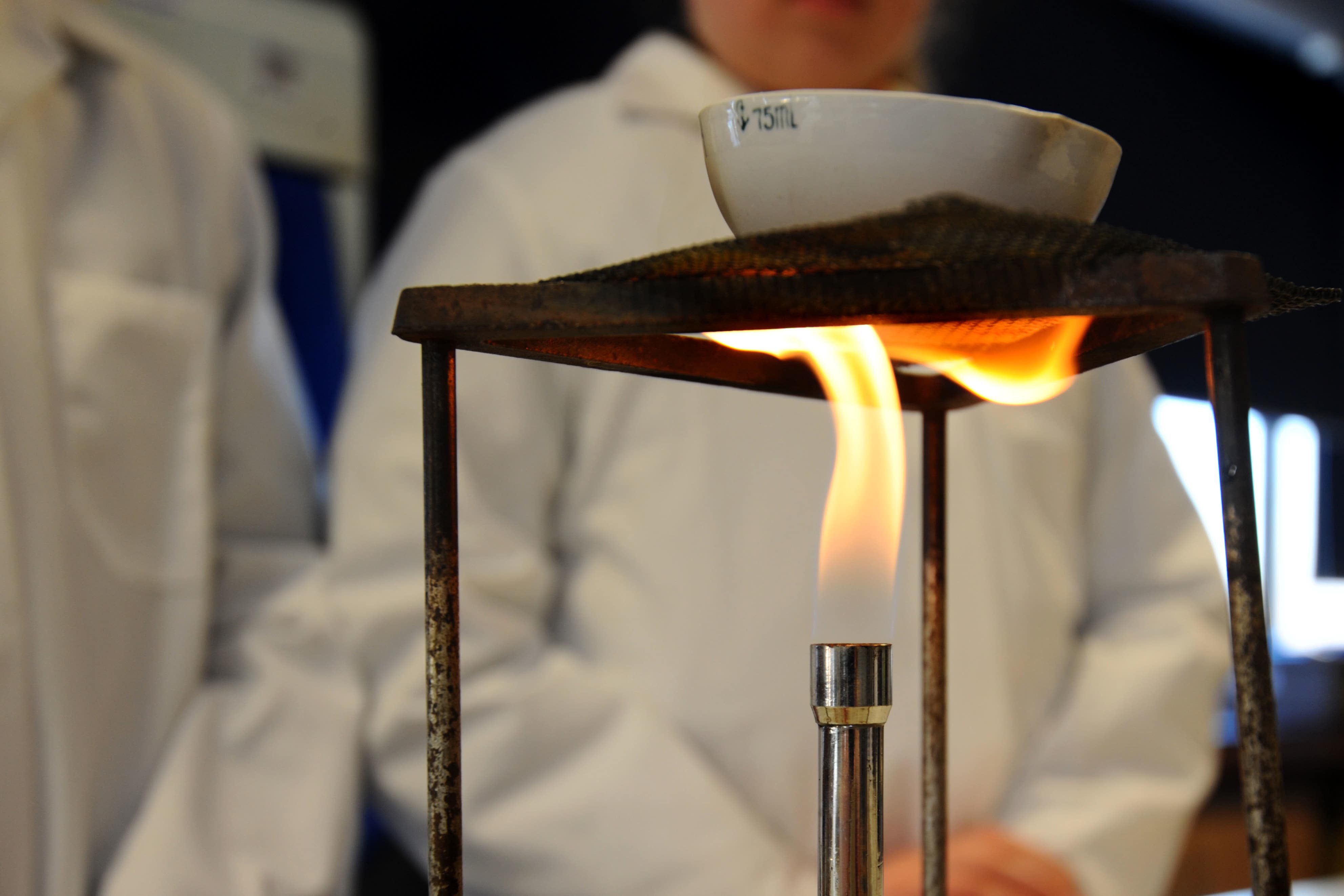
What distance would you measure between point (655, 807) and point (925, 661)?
1.23 feet

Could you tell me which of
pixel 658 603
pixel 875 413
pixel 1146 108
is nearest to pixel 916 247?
pixel 875 413

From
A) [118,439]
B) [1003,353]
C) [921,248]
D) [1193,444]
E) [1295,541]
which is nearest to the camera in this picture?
[921,248]

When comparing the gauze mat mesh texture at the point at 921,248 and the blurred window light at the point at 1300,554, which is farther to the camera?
the blurred window light at the point at 1300,554

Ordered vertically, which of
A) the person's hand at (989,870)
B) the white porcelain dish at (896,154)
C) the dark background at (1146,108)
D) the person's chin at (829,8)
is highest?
the dark background at (1146,108)

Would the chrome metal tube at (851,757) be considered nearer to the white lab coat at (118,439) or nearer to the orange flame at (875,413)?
the orange flame at (875,413)

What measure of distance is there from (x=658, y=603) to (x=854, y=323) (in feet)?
1.93

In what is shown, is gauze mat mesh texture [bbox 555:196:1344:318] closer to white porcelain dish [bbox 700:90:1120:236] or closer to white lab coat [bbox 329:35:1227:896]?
white porcelain dish [bbox 700:90:1120:236]

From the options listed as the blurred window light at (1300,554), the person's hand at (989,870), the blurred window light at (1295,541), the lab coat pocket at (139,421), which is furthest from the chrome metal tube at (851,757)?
the blurred window light at (1300,554)

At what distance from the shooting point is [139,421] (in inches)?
31.0

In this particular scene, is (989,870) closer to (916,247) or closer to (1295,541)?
(916,247)

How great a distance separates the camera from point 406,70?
145cm

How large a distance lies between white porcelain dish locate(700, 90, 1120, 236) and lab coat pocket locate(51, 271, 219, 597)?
596mm

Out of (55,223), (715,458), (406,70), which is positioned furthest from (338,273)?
(715,458)

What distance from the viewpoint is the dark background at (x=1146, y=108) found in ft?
4.83
